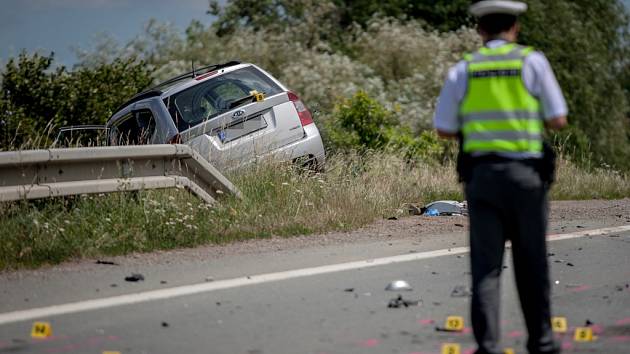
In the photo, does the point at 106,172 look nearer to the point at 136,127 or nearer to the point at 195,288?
the point at 195,288

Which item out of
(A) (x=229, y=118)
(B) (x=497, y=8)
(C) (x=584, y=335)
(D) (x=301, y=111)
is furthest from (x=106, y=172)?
(B) (x=497, y=8)

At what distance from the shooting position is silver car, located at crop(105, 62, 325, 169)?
41.2ft

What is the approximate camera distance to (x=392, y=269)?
328 inches

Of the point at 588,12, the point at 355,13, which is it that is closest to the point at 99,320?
the point at 588,12

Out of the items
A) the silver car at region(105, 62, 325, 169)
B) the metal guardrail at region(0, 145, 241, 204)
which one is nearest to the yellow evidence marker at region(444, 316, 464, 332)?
the metal guardrail at region(0, 145, 241, 204)

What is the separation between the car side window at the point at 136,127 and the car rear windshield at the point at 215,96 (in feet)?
1.31

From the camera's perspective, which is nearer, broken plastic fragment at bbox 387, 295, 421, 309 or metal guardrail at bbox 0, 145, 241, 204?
broken plastic fragment at bbox 387, 295, 421, 309

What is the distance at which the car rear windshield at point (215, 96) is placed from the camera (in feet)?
42.8

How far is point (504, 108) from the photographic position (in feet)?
17.3

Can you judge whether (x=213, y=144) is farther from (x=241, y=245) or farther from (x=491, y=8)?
(x=491, y=8)

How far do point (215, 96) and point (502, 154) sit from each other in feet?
27.3

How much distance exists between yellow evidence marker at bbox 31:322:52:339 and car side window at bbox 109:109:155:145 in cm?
703

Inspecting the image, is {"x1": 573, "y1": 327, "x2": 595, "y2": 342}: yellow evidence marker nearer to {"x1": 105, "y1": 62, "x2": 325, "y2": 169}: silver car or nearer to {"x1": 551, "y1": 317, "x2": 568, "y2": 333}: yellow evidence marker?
{"x1": 551, "y1": 317, "x2": 568, "y2": 333}: yellow evidence marker

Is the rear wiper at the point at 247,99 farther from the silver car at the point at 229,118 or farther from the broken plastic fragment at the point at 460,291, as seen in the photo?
the broken plastic fragment at the point at 460,291
